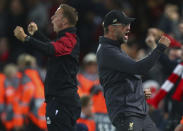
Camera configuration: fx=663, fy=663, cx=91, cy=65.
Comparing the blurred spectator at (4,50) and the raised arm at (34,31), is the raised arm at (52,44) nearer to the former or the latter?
the raised arm at (34,31)

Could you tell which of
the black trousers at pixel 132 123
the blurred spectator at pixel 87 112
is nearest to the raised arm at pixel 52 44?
the black trousers at pixel 132 123

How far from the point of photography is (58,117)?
805 centimetres

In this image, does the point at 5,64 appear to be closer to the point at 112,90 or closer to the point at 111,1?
the point at 111,1

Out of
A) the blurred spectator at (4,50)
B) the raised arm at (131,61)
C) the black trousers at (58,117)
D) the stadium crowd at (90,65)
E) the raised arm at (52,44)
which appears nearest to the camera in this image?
the raised arm at (131,61)

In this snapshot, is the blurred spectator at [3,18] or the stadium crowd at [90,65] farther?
the blurred spectator at [3,18]

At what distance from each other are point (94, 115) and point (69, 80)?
3.49 meters

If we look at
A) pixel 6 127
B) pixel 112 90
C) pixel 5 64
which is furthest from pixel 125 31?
pixel 5 64

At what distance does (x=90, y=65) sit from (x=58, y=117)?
5101 mm

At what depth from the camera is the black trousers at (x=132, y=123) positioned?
7512mm

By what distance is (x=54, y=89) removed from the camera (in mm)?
8094

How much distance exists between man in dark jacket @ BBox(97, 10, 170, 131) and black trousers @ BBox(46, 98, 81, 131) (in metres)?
0.63

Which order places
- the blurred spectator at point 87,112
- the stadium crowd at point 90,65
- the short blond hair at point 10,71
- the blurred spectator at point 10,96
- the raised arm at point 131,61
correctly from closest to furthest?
the raised arm at point 131,61 → the stadium crowd at point 90,65 → the blurred spectator at point 87,112 → the blurred spectator at point 10,96 → the short blond hair at point 10,71

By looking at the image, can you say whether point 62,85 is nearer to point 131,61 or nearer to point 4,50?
point 131,61

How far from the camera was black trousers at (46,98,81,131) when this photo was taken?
8.05 meters
